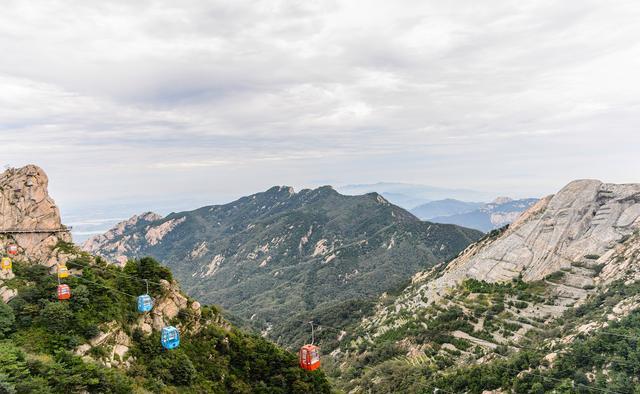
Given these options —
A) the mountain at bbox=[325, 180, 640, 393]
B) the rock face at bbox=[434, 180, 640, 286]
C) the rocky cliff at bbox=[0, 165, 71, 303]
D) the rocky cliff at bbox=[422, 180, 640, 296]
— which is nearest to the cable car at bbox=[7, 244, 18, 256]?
the rocky cliff at bbox=[0, 165, 71, 303]

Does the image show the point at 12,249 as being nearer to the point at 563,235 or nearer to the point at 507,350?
the point at 507,350

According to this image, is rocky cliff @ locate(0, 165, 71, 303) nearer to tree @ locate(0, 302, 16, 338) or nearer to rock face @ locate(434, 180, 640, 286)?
tree @ locate(0, 302, 16, 338)

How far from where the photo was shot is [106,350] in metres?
26.4

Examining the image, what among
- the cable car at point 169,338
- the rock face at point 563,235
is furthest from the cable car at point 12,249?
the rock face at point 563,235

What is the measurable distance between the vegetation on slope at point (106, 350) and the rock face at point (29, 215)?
11.8ft

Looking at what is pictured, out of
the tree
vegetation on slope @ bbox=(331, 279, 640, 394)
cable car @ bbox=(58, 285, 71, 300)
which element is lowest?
vegetation on slope @ bbox=(331, 279, 640, 394)

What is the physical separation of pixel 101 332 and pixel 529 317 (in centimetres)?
6139

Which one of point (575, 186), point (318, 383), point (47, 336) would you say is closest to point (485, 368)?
point (318, 383)

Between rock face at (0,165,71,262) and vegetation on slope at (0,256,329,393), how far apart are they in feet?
11.8

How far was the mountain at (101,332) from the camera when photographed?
2230 centimetres

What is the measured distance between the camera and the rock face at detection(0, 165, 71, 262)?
110 feet

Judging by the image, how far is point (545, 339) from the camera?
48.9 metres

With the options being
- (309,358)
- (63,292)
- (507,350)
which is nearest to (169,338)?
(63,292)

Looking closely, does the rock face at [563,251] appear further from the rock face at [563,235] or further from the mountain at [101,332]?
the mountain at [101,332]
